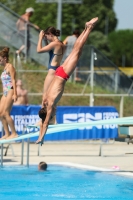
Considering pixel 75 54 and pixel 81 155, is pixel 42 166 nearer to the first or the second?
pixel 75 54

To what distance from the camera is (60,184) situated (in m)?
10.6

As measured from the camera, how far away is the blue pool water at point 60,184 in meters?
9.42

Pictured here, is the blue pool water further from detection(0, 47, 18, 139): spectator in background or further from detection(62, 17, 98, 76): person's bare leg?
detection(62, 17, 98, 76): person's bare leg

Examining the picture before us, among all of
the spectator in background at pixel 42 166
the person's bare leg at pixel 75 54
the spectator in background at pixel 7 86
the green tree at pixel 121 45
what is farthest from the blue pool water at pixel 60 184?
the green tree at pixel 121 45

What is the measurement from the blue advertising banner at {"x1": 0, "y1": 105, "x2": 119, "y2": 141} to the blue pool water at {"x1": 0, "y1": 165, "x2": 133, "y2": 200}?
328 cm

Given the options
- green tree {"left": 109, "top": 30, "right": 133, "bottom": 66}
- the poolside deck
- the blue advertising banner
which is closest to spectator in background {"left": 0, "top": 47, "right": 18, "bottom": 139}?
the poolside deck

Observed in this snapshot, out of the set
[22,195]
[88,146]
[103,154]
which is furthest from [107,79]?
[22,195]

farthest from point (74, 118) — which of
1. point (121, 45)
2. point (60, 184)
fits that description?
point (121, 45)

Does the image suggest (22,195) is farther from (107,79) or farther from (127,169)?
(107,79)

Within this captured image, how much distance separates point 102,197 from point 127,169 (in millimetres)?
3058

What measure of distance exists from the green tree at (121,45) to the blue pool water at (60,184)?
90930 mm

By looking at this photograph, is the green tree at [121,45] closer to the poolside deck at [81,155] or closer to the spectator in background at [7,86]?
the poolside deck at [81,155]

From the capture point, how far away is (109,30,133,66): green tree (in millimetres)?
105125

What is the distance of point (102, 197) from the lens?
9242 mm
